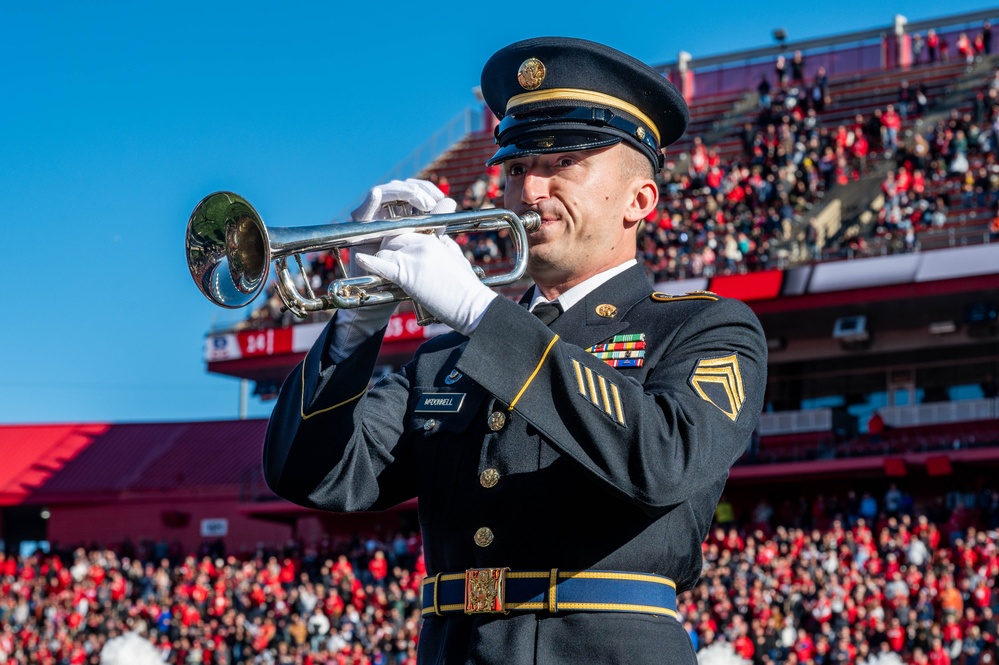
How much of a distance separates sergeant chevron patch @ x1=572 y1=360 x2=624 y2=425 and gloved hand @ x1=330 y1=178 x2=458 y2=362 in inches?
19.9


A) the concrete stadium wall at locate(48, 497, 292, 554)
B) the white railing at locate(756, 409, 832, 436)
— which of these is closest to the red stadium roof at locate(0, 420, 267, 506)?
the concrete stadium wall at locate(48, 497, 292, 554)

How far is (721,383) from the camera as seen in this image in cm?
332

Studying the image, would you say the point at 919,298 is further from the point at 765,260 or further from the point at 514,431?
the point at 514,431

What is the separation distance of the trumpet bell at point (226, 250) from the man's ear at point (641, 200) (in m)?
0.92

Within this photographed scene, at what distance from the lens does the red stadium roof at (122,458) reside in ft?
112

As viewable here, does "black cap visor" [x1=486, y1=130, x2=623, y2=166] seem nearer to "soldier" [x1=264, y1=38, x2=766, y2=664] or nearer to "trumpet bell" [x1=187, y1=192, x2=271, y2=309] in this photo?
"soldier" [x1=264, y1=38, x2=766, y2=664]

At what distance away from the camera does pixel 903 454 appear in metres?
25.6

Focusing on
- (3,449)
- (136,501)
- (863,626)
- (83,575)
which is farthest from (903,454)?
(3,449)

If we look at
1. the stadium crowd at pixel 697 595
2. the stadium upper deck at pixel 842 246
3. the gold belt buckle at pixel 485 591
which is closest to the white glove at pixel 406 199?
the gold belt buckle at pixel 485 591

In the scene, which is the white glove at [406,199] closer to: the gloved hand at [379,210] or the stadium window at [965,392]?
the gloved hand at [379,210]

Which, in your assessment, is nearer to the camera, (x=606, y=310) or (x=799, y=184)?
(x=606, y=310)

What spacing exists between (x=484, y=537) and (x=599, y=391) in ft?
1.67

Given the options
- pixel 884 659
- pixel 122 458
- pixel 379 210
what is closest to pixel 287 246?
pixel 379 210

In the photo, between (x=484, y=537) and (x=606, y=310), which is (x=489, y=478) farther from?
(x=606, y=310)
